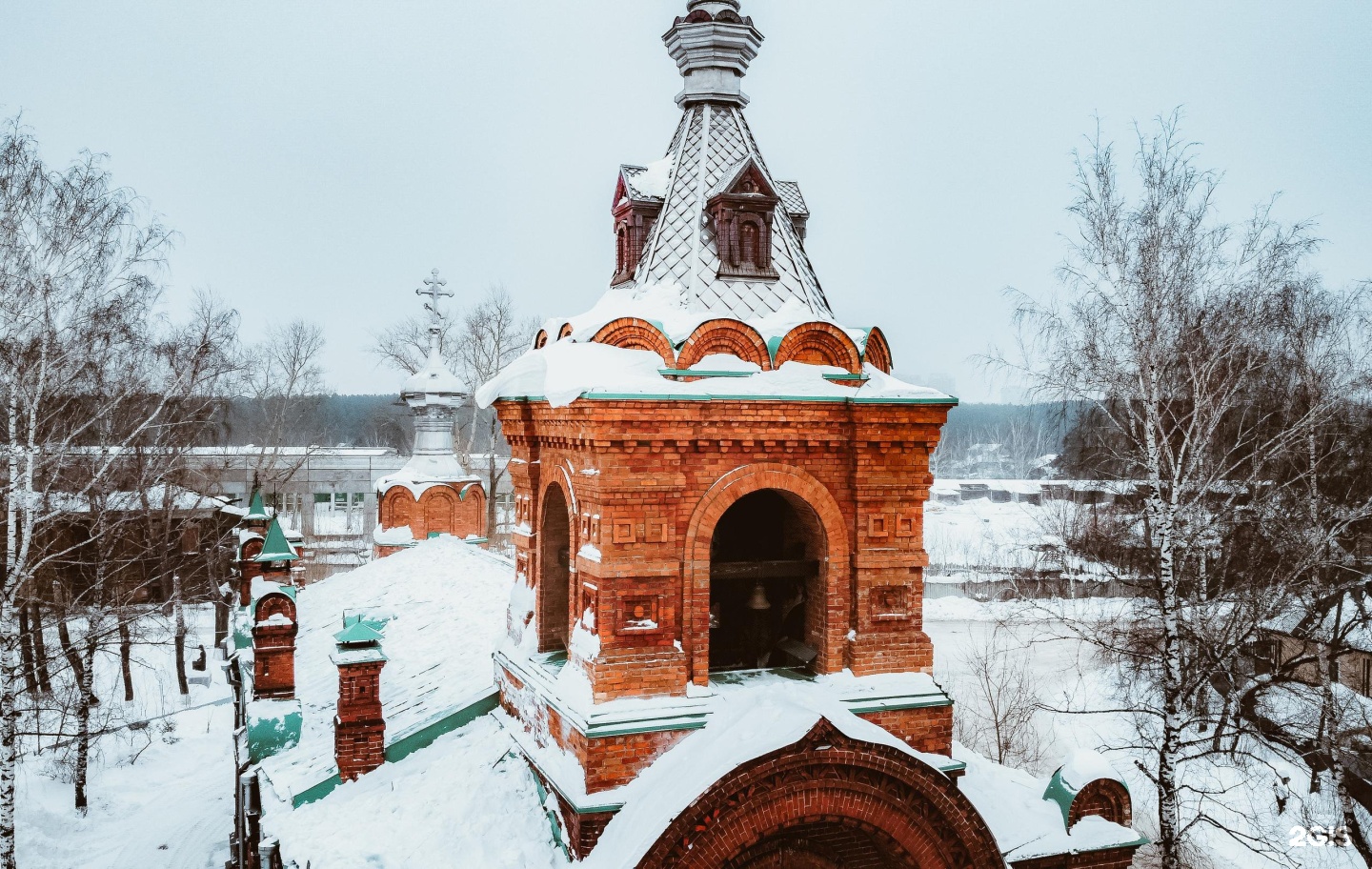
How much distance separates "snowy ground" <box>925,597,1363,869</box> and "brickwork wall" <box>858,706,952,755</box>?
2.43 meters

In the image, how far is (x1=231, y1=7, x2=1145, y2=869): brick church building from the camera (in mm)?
5621

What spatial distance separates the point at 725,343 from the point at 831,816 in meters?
3.26

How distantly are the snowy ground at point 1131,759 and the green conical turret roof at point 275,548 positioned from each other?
990 centimetres

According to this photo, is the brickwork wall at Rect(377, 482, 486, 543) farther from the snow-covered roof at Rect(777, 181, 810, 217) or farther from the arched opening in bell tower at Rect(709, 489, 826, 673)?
the snow-covered roof at Rect(777, 181, 810, 217)

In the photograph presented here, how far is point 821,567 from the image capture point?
21.9 ft

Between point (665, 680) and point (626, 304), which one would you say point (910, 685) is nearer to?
point (665, 680)

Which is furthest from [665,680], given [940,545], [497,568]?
[940,545]

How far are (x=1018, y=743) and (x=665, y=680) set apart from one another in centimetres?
1446

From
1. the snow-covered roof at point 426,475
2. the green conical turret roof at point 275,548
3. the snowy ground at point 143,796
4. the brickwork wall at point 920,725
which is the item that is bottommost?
the snowy ground at point 143,796

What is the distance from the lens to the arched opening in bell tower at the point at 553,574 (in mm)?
7602

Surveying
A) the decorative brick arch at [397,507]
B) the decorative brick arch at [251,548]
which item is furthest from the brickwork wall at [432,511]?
the decorative brick arch at [251,548]

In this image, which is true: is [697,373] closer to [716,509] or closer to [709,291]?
[709,291]

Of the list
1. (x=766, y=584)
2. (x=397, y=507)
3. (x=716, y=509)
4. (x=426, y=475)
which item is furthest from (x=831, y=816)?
(x=397, y=507)

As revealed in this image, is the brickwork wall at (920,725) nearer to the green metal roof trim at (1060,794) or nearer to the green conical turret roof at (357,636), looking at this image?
the green metal roof trim at (1060,794)
